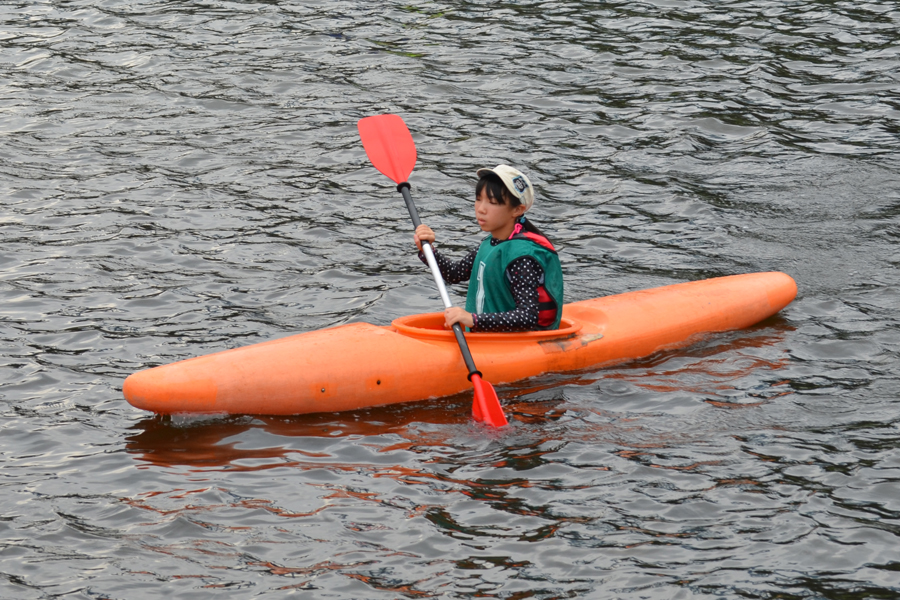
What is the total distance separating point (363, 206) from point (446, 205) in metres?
0.63

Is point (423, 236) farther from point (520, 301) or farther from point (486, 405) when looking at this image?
point (486, 405)

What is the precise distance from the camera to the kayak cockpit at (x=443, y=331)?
17.2ft

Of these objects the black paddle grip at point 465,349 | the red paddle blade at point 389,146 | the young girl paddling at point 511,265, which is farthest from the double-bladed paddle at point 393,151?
the black paddle grip at point 465,349

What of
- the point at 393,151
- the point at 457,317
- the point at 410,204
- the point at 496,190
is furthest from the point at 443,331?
the point at 393,151

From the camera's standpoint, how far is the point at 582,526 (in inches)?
154

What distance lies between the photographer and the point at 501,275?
5352mm

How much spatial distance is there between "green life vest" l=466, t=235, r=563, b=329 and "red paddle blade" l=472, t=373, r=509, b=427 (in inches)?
23.4

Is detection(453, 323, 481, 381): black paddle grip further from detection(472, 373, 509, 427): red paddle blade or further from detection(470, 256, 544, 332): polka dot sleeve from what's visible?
detection(470, 256, 544, 332): polka dot sleeve

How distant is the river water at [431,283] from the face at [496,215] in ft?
2.67

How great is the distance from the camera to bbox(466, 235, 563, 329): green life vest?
525 centimetres

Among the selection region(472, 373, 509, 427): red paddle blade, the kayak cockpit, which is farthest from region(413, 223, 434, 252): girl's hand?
region(472, 373, 509, 427): red paddle blade

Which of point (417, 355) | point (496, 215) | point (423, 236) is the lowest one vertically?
point (417, 355)

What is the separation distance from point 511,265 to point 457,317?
0.40 metres

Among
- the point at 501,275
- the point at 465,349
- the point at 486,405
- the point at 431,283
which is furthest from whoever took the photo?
the point at 431,283
